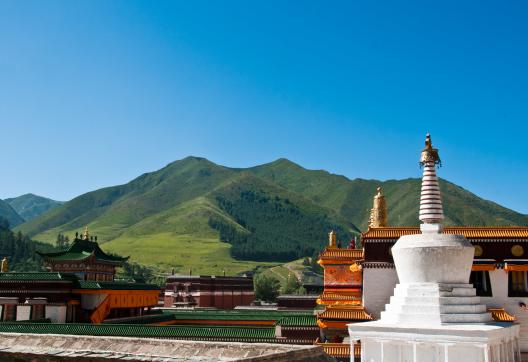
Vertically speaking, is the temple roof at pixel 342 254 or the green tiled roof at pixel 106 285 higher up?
the temple roof at pixel 342 254

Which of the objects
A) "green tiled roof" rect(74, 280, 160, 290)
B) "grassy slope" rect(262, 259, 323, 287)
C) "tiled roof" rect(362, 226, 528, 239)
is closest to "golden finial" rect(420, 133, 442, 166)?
"tiled roof" rect(362, 226, 528, 239)

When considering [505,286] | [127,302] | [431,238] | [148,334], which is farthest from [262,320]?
[431,238]

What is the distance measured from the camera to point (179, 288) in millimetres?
71188

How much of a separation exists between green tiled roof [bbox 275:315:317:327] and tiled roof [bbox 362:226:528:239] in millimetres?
6727

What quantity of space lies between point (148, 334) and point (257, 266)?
15192 cm

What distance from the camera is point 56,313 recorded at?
121 ft

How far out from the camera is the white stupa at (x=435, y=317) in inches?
711

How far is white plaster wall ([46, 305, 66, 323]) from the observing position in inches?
1451

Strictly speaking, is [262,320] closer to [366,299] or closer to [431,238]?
[366,299]

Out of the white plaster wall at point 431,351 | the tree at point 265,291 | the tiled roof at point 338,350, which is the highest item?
the white plaster wall at point 431,351

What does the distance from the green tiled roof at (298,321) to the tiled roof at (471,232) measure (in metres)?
6.73

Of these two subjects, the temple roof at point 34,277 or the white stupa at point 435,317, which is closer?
the white stupa at point 435,317

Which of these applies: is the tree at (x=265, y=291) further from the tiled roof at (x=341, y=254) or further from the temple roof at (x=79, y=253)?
the tiled roof at (x=341, y=254)

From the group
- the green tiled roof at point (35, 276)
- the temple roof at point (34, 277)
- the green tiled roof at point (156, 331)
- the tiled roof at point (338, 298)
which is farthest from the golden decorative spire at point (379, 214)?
the green tiled roof at point (35, 276)
